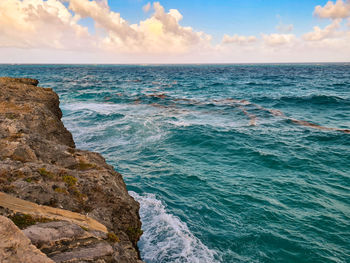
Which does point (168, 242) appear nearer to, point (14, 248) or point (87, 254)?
point (87, 254)

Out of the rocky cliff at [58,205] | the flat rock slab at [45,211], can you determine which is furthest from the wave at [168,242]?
the flat rock slab at [45,211]

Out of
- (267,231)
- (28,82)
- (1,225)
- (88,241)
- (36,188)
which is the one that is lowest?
(267,231)

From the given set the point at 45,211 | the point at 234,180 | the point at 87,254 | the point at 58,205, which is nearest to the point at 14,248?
the point at 87,254

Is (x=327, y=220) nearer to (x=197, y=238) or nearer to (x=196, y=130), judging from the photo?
(x=197, y=238)

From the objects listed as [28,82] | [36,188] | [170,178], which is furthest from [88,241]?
[28,82]

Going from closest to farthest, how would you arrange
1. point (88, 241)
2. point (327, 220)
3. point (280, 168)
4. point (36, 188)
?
point (88, 241), point (36, 188), point (327, 220), point (280, 168)

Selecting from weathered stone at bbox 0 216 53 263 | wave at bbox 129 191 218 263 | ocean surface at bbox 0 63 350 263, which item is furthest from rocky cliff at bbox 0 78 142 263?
ocean surface at bbox 0 63 350 263

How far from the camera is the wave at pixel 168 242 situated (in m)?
8.19

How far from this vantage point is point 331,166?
15.4 meters

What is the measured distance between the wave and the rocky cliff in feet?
5.73

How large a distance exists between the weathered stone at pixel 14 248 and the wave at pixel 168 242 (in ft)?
17.9

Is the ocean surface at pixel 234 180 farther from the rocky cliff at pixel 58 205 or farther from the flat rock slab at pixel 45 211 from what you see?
the flat rock slab at pixel 45 211

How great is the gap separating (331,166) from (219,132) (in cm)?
973

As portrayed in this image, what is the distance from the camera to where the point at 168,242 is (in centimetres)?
884
